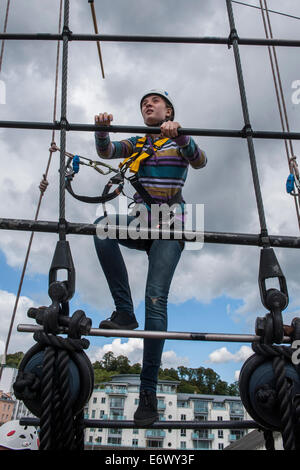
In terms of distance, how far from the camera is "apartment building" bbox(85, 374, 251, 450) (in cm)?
4944

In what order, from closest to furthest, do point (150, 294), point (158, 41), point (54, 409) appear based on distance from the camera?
1. point (54, 409)
2. point (158, 41)
3. point (150, 294)

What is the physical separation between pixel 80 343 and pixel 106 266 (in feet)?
3.39

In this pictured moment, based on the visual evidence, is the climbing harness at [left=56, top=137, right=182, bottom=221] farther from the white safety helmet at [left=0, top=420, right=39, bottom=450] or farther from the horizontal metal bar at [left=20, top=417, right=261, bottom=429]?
the white safety helmet at [left=0, top=420, right=39, bottom=450]

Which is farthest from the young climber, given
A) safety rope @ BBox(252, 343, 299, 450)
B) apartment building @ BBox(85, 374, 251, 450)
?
apartment building @ BBox(85, 374, 251, 450)

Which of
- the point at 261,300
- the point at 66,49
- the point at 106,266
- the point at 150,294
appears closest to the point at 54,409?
the point at 261,300

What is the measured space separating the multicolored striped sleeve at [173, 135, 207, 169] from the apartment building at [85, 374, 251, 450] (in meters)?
50.7

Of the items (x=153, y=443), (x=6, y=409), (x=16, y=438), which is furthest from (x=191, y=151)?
(x=6, y=409)

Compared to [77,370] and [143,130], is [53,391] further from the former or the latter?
[143,130]

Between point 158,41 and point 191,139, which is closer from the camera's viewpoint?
point 158,41

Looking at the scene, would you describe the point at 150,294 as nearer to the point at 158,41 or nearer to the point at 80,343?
the point at 80,343

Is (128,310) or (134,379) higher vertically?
(134,379)

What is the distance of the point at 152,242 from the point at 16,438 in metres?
9.16

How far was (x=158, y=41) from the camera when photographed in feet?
5.99

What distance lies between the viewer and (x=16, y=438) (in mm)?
9117
